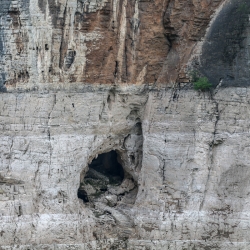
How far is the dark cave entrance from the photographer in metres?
20.2

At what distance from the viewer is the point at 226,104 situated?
1847 cm

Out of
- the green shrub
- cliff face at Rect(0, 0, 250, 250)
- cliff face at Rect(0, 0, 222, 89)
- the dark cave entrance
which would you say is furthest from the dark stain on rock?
the dark cave entrance

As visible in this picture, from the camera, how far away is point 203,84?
18.5 m

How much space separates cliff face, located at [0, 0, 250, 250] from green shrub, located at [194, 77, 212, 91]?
183 millimetres

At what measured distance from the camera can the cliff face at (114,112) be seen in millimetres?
18281

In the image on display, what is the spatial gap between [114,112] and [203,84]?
261 centimetres

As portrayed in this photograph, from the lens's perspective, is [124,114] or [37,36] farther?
[124,114]

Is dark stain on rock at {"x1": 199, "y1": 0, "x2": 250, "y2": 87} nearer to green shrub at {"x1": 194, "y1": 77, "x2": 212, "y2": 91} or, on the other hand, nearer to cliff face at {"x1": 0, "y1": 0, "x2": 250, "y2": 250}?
cliff face at {"x1": 0, "y1": 0, "x2": 250, "y2": 250}

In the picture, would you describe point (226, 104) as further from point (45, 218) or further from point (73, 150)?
point (45, 218)

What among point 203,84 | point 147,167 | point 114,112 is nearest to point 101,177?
point 147,167

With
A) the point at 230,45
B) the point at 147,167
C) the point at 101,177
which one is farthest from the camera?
the point at 101,177

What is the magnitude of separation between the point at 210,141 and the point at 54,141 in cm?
420

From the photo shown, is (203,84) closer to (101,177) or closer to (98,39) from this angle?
(98,39)

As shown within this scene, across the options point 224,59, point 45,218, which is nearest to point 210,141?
point 224,59
